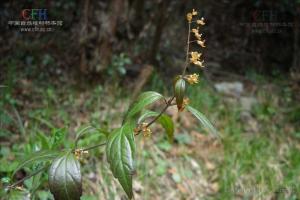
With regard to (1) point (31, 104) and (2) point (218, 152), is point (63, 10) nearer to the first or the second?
(1) point (31, 104)

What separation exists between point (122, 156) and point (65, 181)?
21cm

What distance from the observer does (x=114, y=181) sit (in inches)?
116

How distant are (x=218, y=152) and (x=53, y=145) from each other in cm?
201

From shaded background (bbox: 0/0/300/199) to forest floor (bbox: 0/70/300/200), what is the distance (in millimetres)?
10

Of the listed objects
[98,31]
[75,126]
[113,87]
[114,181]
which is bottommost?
[114,181]

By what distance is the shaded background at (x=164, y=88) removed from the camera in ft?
10.5

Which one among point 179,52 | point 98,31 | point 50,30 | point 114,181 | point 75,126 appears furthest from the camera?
point 179,52

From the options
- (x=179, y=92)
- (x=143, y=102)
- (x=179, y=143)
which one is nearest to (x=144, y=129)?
(x=143, y=102)

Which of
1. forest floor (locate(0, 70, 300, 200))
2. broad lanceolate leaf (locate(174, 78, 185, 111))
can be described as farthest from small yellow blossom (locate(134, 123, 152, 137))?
forest floor (locate(0, 70, 300, 200))

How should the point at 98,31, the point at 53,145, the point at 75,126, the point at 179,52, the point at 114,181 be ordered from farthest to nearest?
the point at 179,52, the point at 98,31, the point at 75,126, the point at 114,181, the point at 53,145

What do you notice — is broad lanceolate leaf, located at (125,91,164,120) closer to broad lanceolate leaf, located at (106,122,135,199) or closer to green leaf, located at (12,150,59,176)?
broad lanceolate leaf, located at (106,122,135,199)

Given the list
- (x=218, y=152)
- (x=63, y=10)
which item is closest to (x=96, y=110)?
(x=218, y=152)

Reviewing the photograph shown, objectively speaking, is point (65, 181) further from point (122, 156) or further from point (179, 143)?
point (179, 143)

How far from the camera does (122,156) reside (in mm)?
1360
